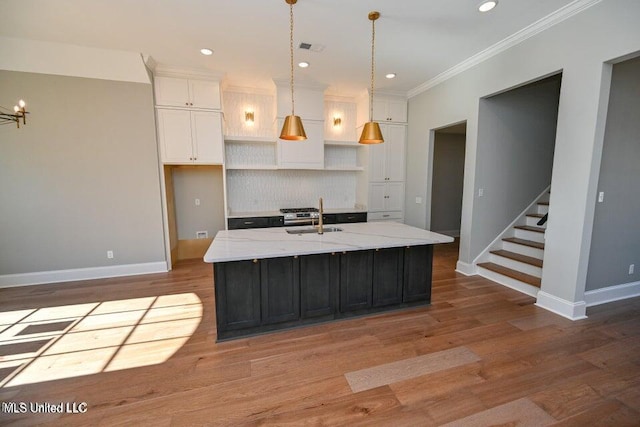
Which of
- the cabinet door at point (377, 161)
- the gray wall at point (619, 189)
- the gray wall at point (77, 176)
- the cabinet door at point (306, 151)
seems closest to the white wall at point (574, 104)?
the gray wall at point (619, 189)

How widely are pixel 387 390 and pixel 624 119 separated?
3.60 metres

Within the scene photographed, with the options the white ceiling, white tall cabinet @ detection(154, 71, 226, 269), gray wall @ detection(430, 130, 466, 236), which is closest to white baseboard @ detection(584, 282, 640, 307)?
the white ceiling

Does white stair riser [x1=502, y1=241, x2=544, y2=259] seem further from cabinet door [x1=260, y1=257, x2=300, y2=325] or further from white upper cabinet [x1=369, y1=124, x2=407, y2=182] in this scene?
cabinet door [x1=260, y1=257, x2=300, y2=325]

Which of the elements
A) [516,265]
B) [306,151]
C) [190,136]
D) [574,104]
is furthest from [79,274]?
[574,104]

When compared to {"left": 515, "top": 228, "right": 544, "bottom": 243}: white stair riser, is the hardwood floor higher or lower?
lower

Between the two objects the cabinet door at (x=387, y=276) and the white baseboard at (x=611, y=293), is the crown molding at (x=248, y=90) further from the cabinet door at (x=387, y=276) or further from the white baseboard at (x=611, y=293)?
the white baseboard at (x=611, y=293)

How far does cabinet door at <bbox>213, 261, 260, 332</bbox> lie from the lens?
86.1 inches

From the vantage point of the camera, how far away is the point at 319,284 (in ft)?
8.11

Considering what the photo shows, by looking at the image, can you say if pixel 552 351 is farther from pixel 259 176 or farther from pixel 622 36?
pixel 259 176

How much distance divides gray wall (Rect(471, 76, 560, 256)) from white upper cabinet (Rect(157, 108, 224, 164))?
12.5 feet

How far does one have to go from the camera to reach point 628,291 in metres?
3.04

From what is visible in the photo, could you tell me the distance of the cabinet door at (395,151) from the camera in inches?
190

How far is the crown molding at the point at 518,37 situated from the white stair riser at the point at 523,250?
2583 mm

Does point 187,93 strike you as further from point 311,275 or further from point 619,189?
point 619,189
